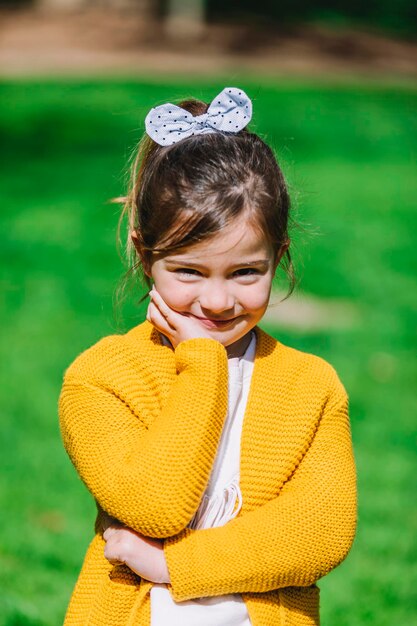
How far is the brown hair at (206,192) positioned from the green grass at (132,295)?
0.32 m

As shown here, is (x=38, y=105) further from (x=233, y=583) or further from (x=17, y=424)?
(x=233, y=583)

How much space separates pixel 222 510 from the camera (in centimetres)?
242

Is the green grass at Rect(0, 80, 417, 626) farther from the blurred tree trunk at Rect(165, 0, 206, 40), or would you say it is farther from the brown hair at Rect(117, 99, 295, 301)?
the blurred tree trunk at Rect(165, 0, 206, 40)

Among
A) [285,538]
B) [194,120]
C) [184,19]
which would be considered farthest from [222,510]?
[184,19]

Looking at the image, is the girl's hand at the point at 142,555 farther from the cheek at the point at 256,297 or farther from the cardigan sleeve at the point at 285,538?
the cheek at the point at 256,297

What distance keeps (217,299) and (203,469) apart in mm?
400

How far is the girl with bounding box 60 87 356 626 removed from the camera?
2.29 m

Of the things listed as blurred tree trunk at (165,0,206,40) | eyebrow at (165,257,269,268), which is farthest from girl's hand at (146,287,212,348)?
blurred tree trunk at (165,0,206,40)

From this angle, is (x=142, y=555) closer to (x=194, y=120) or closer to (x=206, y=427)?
(x=206, y=427)

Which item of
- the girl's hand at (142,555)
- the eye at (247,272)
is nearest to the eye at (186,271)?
the eye at (247,272)

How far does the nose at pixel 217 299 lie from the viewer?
2359 millimetres

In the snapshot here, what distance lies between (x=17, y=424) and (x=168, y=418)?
156 inches

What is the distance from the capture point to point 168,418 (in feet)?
7.57

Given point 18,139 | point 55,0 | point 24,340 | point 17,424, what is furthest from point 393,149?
point 55,0
